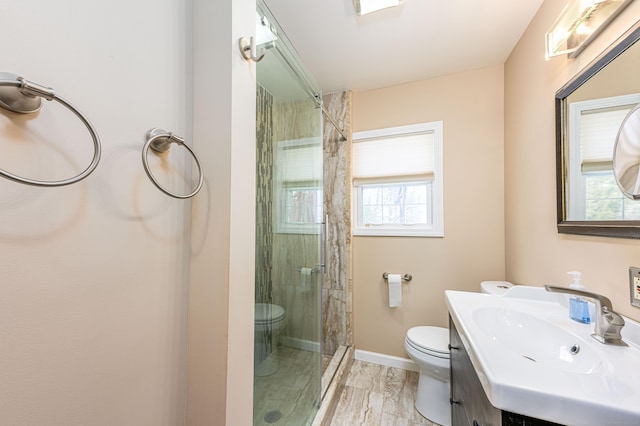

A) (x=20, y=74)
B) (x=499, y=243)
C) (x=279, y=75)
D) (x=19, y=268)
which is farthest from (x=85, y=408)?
(x=499, y=243)

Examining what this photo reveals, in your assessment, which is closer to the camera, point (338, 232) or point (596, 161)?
point (596, 161)

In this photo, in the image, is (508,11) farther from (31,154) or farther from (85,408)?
(85,408)

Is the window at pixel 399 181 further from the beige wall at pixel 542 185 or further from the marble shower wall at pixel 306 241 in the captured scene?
the beige wall at pixel 542 185

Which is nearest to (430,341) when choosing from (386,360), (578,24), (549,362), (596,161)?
(386,360)

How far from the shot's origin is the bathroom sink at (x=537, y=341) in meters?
0.78

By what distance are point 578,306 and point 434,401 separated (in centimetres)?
104

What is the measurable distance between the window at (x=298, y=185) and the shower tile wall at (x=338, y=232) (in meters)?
0.44

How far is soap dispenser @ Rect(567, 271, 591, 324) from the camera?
0.97 metres

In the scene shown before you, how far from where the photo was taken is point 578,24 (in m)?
1.05

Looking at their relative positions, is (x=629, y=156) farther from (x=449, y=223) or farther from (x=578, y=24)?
(x=449, y=223)

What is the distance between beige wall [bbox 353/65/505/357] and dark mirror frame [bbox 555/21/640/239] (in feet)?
2.32

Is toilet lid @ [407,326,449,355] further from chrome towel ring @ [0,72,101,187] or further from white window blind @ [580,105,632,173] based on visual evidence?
chrome towel ring @ [0,72,101,187]

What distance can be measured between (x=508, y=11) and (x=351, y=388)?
264 cm

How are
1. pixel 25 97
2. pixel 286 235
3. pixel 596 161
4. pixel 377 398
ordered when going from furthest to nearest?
pixel 377 398 < pixel 286 235 < pixel 596 161 < pixel 25 97
